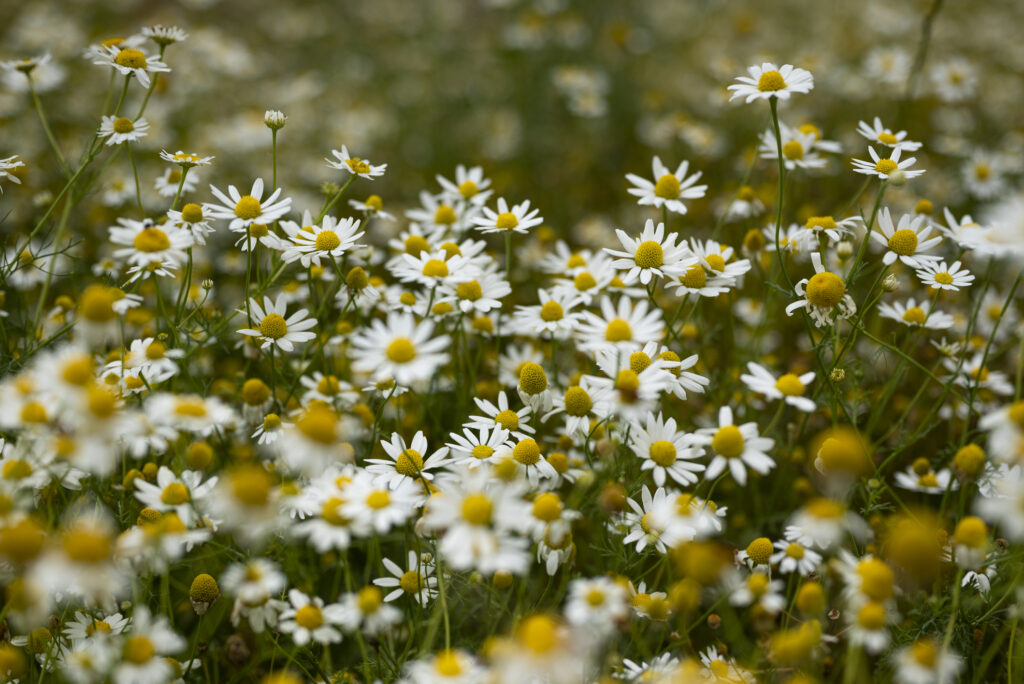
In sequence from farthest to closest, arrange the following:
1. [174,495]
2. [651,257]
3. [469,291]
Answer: [469,291] → [651,257] → [174,495]

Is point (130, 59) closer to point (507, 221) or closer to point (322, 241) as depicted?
point (322, 241)

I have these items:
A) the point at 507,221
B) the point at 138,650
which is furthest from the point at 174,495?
the point at 507,221

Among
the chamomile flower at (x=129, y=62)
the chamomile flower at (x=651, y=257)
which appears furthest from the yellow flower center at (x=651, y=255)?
the chamomile flower at (x=129, y=62)

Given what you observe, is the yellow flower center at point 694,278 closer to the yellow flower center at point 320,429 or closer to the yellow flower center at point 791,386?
the yellow flower center at point 791,386

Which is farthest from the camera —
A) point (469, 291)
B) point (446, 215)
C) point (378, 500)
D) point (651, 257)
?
point (446, 215)

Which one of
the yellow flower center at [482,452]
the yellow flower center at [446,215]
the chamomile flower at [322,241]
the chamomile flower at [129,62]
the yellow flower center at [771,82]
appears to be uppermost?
the yellow flower center at [771,82]

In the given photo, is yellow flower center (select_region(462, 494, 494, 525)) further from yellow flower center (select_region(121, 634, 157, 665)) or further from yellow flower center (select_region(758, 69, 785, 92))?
yellow flower center (select_region(758, 69, 785, 92))
